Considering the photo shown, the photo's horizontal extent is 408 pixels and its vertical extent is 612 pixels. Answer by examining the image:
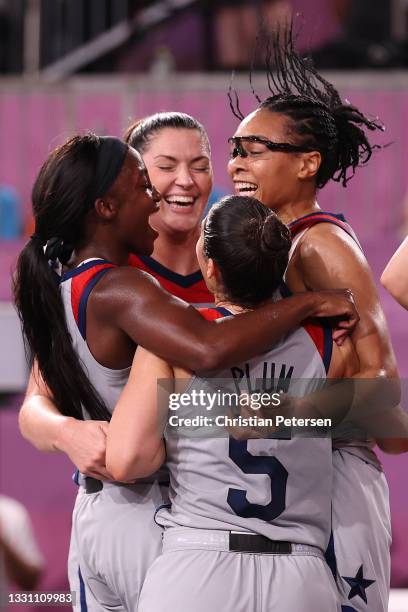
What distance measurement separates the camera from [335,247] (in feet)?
7.85

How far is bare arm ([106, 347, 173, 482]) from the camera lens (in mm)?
2053

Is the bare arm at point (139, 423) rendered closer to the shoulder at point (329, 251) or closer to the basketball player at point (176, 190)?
the shoulder at point (329, 251)

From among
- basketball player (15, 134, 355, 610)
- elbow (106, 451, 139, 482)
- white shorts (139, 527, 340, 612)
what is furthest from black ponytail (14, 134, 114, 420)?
white shorts (139, 527, 340, 612)

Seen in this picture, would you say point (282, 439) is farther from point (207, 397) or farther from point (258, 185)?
point (258, 185)

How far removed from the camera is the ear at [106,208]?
2383 millimetres

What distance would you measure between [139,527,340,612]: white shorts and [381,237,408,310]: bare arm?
703 millimetres

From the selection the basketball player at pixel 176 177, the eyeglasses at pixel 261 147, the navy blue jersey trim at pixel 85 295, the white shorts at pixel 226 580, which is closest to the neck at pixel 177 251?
the basketball player at pixel 176 177

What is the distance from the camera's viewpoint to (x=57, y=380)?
2.45 meters

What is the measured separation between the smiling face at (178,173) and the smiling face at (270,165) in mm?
481

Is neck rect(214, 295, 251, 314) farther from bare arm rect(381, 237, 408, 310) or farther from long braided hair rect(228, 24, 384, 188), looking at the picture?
long braided hair rect(228, 24, 384, 188)

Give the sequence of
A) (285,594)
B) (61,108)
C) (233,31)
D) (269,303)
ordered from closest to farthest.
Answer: (285,594)
(269,303)
(61,108)
(233,31)

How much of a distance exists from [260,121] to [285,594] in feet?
4.25

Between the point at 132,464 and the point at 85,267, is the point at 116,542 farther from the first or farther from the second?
the point at 85,267

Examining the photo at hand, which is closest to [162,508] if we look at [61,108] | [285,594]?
[285,594]
